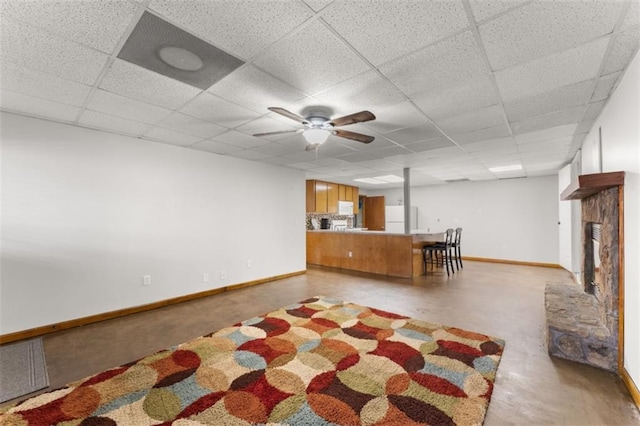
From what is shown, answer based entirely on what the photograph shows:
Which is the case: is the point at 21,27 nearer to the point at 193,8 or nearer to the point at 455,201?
the point at 193,8

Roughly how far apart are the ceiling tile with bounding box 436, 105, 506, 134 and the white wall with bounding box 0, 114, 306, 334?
11.2 feet

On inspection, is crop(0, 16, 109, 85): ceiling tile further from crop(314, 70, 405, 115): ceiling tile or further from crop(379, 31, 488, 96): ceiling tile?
crop(379, 31, 488, 96): ceiling tile

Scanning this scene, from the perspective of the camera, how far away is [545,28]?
1.63 metres

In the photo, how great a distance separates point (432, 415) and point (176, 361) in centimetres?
206

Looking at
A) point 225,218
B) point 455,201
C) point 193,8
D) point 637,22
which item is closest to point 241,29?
point 193,8

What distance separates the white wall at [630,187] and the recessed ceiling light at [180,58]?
10.1 ft

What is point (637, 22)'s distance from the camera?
1.58 m

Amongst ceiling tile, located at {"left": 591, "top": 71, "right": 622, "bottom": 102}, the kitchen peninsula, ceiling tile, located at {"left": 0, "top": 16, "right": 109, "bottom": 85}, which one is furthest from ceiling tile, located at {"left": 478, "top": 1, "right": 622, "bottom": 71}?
the kitchen peninsula

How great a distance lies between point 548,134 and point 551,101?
51.8 inches

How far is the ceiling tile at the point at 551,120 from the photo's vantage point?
2.88 m

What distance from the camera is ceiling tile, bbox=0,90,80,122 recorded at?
2514mm

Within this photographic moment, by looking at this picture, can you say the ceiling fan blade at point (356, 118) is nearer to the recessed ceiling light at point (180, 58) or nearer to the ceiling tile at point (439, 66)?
the ceiling tile at point (439, 66)

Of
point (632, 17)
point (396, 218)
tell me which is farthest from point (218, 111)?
point (396, 218)

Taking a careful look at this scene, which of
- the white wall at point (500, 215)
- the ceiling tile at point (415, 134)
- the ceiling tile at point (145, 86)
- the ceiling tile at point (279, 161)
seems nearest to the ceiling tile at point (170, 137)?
the ceiling tile at point (145, 86)
